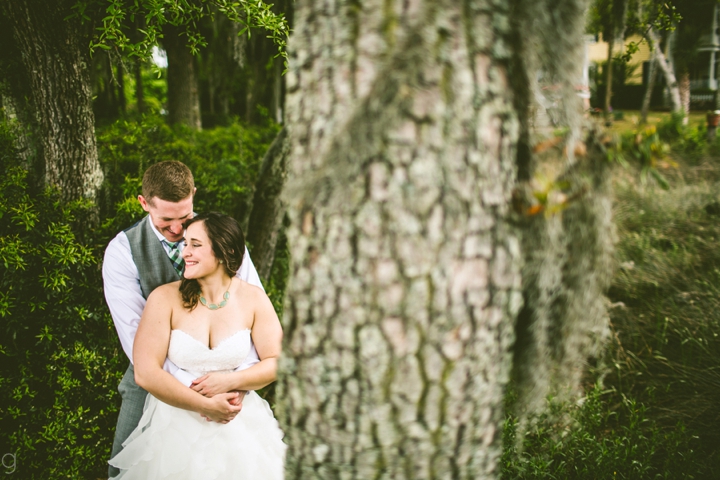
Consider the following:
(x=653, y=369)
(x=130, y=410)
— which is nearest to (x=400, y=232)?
(x=130, y=410)

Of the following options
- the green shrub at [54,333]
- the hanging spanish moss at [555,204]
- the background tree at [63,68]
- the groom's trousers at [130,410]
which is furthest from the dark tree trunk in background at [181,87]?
the hanging spanish moss at [555,204]

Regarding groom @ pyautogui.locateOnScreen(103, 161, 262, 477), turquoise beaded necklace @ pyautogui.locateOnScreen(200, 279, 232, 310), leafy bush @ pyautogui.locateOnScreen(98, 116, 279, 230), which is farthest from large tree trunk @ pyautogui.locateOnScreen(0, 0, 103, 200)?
turquoise beaded necklace @ pyautogui.locateOnScreen(200, 279, 232, 310)

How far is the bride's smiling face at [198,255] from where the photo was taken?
2.83 m

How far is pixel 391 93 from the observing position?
135cm

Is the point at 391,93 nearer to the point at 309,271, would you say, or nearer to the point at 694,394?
the point at 309,271

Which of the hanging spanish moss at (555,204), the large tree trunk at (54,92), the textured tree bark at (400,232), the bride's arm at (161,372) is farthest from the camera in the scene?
the large tree trunk at (54,92)

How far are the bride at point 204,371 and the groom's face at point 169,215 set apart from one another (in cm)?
30

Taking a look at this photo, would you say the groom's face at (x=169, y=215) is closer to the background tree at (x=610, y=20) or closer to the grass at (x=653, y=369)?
the grass at (x=653, y=369)

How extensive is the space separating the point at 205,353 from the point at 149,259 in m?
0.80

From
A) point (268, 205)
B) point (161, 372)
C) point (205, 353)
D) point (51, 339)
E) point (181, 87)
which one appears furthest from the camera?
point (181, 87)

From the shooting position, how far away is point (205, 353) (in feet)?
9.16

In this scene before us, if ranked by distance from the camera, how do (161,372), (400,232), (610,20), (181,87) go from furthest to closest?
(610,20) → (181,87) → (161,372) → (400,232)

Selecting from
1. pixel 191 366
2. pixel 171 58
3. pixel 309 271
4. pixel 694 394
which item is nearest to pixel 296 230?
pixel 309 271

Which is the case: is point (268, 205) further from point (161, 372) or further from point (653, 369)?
point (653, 369)
